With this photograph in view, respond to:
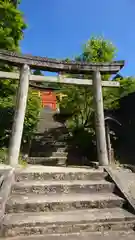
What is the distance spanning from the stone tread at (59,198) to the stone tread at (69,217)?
0.78 ft

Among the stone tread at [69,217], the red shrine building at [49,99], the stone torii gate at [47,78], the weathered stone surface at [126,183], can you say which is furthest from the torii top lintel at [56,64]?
the red shrine building at [49,99]

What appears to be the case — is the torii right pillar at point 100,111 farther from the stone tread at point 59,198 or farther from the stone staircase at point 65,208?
the stone tread at point 59,198

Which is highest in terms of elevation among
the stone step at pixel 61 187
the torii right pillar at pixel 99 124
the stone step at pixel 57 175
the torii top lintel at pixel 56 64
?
the torii top lintel at pixel 56 64

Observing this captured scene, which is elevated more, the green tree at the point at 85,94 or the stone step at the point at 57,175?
the green tree at the point at 85,94

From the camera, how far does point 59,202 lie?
4.57 metres

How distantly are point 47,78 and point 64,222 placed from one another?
478 centimetres

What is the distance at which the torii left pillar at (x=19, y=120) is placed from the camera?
21.5 feet

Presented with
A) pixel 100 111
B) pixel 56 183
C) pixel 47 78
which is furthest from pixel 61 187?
pixel 47 78

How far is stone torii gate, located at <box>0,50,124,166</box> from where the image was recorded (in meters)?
6.79

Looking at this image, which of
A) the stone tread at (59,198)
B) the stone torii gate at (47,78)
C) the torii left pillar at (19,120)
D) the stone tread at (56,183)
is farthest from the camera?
the stone torii gate at (47,78)

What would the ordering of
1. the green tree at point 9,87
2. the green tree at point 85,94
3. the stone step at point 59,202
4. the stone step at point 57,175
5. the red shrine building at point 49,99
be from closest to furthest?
the stone step at point 59,202, the stone step at point 57,175, the green tree at point 9,87, the green tree at point 85,94, the red shrine building at point 49,99

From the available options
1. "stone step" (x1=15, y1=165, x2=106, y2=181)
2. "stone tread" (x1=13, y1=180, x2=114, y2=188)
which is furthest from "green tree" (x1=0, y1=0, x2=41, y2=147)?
"stone tread" (x1=13, y1=180, x2=114, y2=188)

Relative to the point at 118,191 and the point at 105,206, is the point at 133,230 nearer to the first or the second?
the point at 105,206

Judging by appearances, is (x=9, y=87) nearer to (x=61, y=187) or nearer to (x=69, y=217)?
(x=61, y=187)
